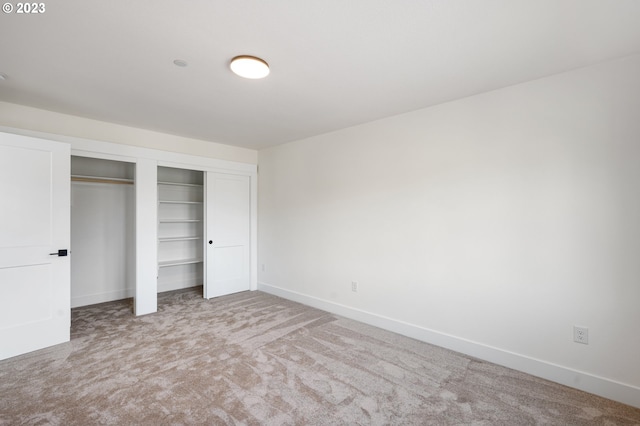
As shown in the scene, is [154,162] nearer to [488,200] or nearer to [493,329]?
[488,200]

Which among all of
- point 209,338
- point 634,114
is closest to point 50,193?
point 209,338

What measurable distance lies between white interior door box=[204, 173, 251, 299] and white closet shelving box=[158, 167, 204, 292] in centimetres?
58

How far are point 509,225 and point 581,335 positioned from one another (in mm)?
983

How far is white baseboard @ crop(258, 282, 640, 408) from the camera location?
6.98 feet

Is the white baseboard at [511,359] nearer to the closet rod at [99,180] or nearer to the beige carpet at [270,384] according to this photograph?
the beige carpet at [270,384]

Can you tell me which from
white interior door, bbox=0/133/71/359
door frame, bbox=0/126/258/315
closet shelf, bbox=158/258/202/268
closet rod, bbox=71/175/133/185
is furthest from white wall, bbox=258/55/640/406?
closet rod, bbox=71/175/133/185

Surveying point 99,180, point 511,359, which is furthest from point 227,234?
point 511,359

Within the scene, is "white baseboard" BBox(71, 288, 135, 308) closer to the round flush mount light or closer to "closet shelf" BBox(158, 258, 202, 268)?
"closet shelf" BBox(158, 258, 202, 268)

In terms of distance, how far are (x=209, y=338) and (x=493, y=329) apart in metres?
2.89

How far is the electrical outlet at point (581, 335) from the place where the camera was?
7.40ft

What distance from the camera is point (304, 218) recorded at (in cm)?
446

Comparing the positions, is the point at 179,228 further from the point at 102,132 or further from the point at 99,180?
the point at 102,132

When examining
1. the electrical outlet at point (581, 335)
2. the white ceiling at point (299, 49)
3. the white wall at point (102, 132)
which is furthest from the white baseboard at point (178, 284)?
the electrical outlet at point (581, 335)

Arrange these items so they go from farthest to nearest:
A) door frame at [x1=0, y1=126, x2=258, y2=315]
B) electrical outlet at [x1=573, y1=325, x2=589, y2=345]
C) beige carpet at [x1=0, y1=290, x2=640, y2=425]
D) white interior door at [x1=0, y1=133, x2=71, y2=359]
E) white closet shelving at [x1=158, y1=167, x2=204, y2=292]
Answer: white closet shelving at [x1=158, y1=167, x2=204, y2=292] → door frame at [x1=0, y1=126, x2=258, y2=315] → white interior door at [x1=0, y1=133, x2=71, y2=359] → electrical outlet at [x1=573, y1=325, x2=589, y2=345] → beige carpet at [x1=0, y1=290, x2=640, y2=425]
